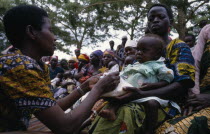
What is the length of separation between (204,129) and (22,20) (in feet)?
5.32

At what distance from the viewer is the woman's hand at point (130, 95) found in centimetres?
165

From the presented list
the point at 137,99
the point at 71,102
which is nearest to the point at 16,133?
the point at 71,102

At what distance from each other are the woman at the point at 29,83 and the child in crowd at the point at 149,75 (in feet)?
0.82

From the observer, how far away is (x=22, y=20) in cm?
149

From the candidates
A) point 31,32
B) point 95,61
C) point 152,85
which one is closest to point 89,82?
point 152,85

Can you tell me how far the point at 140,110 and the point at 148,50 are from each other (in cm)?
64

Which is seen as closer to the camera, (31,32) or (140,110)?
(31,32)

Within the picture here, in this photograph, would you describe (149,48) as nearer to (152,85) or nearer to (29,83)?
(152,85)

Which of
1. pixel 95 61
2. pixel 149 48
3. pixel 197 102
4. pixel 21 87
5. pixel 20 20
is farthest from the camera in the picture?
pixel 95 61

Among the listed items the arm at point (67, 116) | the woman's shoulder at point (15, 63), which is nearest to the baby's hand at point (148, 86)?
the arm at point (67, 116)

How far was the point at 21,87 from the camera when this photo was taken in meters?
1.33

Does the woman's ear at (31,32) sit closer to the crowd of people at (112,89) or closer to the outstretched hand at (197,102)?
the crowd of people at (112,89)

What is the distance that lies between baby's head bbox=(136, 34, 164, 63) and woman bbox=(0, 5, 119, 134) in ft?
1.60

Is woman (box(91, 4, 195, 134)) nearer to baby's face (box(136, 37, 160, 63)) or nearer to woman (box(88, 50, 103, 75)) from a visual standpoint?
baby's face (box(136, 37, 160, 63))
